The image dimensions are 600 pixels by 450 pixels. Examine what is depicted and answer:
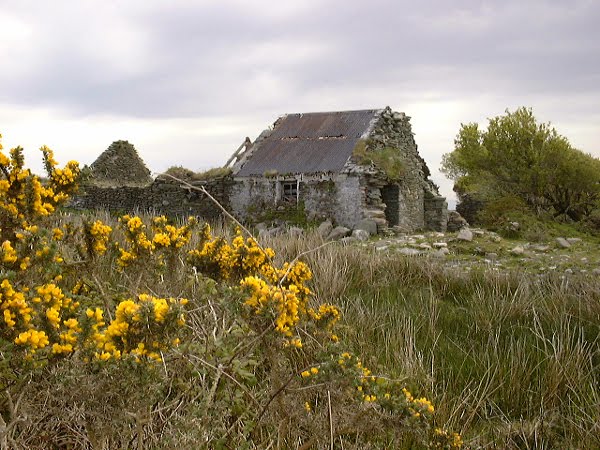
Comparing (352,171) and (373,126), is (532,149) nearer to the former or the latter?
(373,126)

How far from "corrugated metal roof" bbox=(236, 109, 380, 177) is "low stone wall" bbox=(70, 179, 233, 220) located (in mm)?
1044

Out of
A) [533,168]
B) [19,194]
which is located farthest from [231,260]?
[533,168]

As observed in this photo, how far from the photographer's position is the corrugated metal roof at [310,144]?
18641 mm

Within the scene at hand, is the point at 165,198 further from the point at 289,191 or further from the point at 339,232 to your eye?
the point at 339,232

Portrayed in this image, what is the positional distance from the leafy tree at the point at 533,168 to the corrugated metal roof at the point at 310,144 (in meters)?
8.32

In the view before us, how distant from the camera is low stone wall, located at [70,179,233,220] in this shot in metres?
20.1

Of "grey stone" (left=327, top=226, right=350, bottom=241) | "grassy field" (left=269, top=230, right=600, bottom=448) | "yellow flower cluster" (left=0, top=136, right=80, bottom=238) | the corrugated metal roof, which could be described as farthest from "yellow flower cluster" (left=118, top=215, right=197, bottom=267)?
the corrugated metal roof

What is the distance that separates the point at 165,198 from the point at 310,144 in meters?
5.43

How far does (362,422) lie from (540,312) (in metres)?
3.73

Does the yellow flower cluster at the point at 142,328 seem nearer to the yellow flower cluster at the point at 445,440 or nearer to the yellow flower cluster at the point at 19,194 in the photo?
the yellow flower cluster at the point at 445,440

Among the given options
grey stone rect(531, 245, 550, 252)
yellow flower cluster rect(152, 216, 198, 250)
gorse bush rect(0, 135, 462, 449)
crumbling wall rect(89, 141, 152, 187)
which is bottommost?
grey stone rect(531, 245, 550, 252)

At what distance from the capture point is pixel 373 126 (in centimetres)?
1914

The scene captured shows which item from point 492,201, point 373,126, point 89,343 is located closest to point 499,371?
point 89,343

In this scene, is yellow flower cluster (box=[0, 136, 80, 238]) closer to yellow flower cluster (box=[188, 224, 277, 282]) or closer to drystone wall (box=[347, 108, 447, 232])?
yellow flower cluster (box=[188, 224, 277, 282])
